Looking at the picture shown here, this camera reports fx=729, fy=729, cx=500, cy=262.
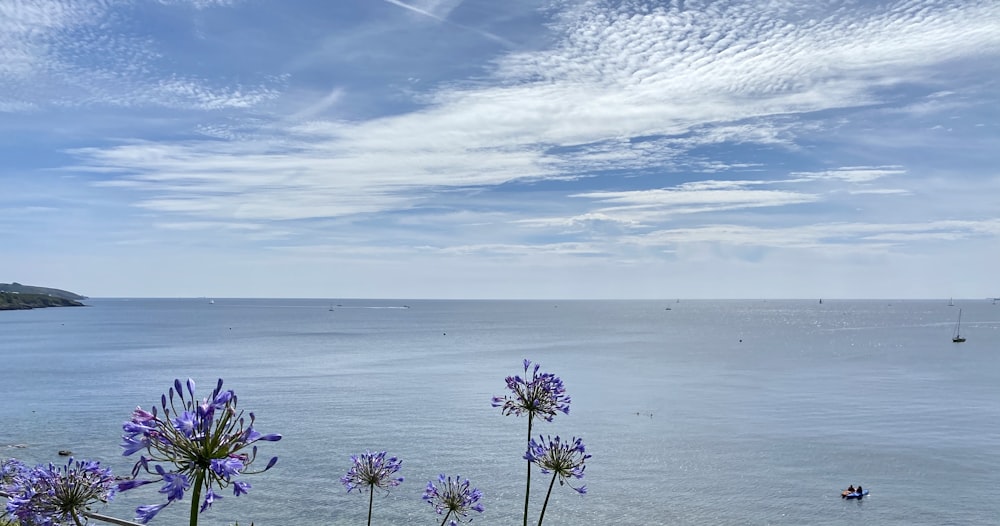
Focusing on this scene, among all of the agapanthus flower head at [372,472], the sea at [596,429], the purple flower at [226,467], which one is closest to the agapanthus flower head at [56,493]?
the purple flower at [226,467]

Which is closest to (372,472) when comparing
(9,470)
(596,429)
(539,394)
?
(539,394)

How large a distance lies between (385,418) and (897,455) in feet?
139

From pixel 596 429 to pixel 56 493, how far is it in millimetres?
61504

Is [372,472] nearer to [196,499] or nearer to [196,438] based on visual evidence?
[196,438]

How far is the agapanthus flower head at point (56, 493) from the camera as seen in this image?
6.89 meters

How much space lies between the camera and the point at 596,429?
216 ft

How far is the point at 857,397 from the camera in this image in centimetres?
8475

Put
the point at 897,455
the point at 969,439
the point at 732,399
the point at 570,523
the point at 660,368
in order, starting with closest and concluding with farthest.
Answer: the point at 570,523, the point at 897,455, the point at 969,439, the point at 732,399, the point at 660,368

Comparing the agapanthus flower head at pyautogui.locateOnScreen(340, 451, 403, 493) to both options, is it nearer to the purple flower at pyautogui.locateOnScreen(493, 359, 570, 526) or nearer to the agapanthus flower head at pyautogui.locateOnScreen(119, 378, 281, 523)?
the purple flower at pyautogui.locateOnScreen(493, 359, 570, 526)

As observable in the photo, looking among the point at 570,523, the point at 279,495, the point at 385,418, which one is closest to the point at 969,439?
the point at 570,523

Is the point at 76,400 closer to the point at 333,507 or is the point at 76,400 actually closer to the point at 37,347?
the point at 333,507

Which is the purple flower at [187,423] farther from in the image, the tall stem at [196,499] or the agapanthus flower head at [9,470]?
the agapanthus flower head at [9,470]

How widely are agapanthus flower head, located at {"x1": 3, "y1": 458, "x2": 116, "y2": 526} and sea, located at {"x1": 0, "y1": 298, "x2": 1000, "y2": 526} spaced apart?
33.9 metres

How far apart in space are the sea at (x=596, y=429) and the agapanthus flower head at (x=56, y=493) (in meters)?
33.9
